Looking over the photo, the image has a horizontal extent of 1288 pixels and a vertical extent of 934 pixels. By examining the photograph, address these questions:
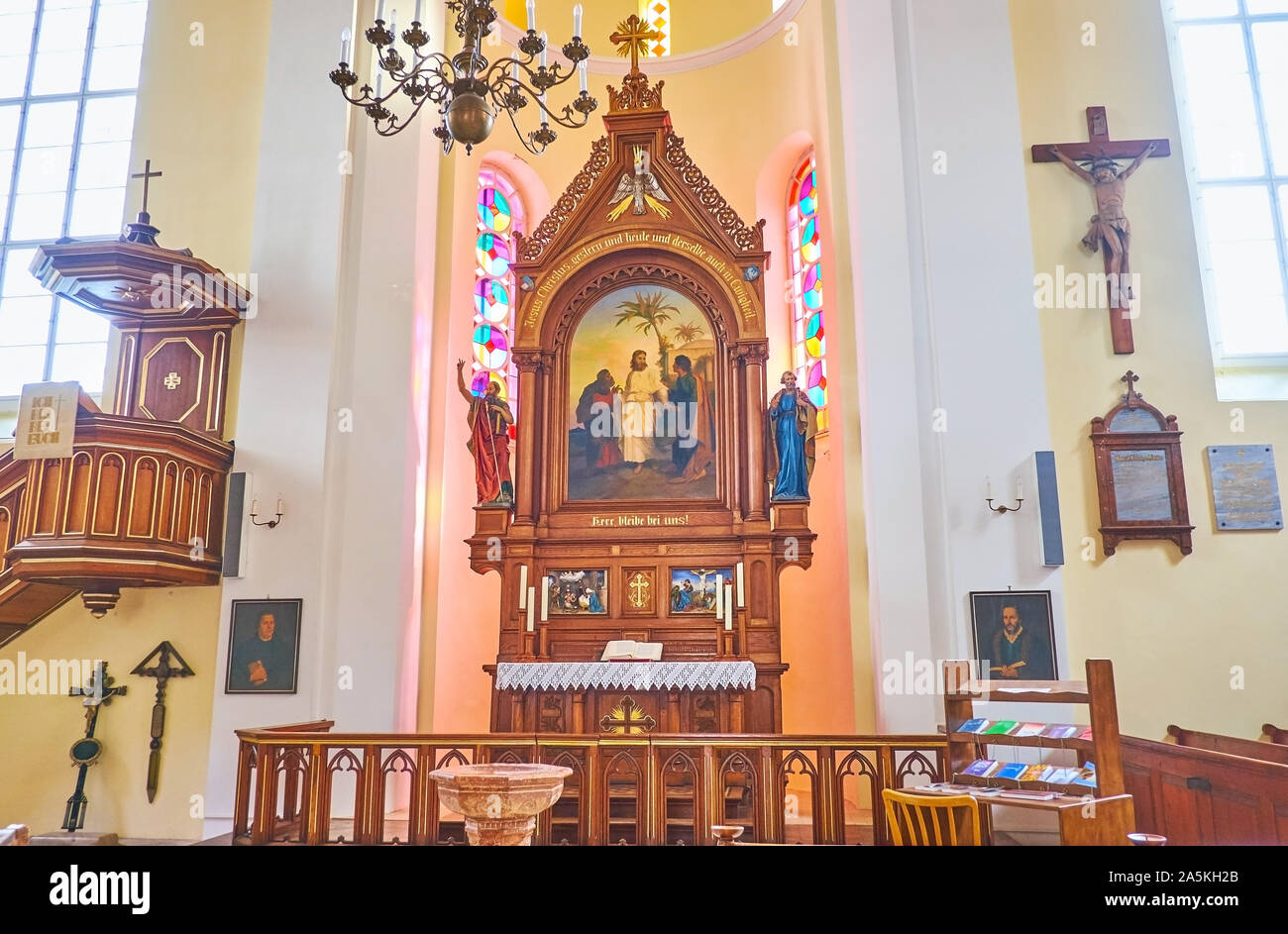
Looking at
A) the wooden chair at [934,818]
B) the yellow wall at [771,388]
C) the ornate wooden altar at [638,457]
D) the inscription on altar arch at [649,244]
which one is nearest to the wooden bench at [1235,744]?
the yellow wall at [771,388]

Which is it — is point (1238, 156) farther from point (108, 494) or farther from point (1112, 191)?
point (108, 494)

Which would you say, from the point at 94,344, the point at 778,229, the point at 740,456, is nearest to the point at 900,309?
the point at 740,456

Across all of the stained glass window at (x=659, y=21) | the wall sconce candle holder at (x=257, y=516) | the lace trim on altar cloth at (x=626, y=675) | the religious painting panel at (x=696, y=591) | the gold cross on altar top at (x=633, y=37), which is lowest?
the lace trim on altar cloth at (x=626, y=675)

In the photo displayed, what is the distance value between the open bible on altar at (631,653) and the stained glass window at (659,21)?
7.70 meters

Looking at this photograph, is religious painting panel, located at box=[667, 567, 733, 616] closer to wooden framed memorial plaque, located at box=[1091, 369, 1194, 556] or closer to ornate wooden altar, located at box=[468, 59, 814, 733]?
ornate wooden altar, located at box=[468, 59, 814, 733]

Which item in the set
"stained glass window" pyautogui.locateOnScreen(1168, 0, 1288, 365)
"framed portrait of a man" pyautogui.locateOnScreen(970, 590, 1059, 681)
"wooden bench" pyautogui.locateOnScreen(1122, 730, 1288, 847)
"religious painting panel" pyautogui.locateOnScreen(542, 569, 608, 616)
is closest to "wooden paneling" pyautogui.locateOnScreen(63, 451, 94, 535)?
"religious painting panel" pyautogui.locateOnScreen(542, 569, 608, 616)

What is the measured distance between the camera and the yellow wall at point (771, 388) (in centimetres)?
920

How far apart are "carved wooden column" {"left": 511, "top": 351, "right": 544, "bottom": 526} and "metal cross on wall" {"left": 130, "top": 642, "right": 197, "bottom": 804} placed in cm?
325

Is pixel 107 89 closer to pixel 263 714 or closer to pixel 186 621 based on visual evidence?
pixel 186 621

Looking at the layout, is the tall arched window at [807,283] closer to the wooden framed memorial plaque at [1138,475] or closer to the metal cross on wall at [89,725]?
the wooden framed memorial plaque at [1138,475]

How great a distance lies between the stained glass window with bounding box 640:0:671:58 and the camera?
1220 cm

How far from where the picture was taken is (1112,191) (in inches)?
338

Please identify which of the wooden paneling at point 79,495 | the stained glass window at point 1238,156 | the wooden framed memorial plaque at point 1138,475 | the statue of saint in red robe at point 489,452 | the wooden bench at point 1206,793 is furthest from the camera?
the statue of saint in red robe at point 489,452

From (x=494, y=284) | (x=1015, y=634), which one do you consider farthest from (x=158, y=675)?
(x=1015, y=634)
